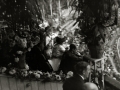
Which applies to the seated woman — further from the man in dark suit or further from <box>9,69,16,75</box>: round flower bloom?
the man in dark suit

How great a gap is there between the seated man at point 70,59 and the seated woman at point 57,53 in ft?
0.20

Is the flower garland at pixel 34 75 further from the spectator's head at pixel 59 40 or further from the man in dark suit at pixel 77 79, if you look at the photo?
the man in dark suit at pixel 77 79

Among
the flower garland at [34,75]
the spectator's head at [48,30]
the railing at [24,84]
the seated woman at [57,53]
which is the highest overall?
the spectator's head at [48,30]

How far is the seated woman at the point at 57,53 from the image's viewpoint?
312 centimetres

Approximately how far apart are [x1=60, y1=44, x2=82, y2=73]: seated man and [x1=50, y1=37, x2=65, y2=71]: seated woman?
62 millimetres

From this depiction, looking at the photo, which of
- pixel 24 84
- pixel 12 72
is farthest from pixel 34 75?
pixel 12 72

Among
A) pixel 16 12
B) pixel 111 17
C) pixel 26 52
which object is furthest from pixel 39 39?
pixel 111 17

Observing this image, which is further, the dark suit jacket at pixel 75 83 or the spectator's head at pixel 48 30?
the spectator's head at pixel 48 30

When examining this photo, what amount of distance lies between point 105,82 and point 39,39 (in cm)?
113

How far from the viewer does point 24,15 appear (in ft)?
9.91

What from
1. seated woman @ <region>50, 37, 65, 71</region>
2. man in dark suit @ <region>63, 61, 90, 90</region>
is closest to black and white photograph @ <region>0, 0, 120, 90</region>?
seated woman @ <region>50, 37, 65, 71</region>

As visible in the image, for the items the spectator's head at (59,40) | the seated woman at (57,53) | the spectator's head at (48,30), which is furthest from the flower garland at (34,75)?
the spectator's head at (48,30)

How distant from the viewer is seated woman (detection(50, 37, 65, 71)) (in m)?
3.12

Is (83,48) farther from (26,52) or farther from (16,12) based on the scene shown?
(16,12)
